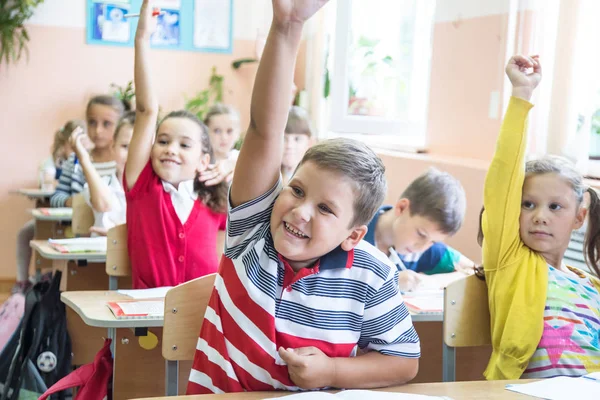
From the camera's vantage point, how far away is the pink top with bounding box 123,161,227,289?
2.52 m

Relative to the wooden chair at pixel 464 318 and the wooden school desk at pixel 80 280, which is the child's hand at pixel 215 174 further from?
the wooden chair at pixel 464 318

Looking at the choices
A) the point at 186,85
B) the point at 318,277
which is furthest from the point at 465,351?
the point at 186,85

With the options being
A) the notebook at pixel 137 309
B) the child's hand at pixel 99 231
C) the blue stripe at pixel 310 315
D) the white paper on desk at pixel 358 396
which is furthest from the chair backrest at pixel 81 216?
the white paper on desk at pixel 358 396

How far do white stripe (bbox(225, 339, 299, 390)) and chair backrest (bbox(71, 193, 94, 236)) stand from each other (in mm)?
2254

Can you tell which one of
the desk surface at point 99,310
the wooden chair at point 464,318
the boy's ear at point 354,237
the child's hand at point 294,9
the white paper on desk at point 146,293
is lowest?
the white paper on desk at point 146,293

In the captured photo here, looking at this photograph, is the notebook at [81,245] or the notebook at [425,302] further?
the notebook at [81,245]

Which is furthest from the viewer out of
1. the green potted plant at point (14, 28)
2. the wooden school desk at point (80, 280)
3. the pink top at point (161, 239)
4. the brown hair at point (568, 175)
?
the green potted plant at point (14, 28)

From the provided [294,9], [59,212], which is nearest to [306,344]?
[294,9]

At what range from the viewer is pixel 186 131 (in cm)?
A: 265

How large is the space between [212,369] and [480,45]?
9.04 ft

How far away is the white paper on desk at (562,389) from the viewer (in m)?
1.31

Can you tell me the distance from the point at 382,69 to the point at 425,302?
2.91 m

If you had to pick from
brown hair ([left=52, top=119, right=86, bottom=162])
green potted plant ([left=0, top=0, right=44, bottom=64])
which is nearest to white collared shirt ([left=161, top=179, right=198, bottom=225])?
brown hair ([left=52, top=119, right=86, bottom=162])

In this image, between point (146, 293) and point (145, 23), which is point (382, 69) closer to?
point (145, 23)
